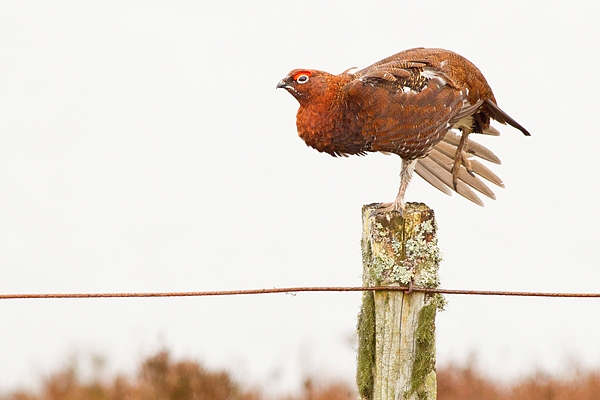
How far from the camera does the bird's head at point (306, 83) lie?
4.26 m

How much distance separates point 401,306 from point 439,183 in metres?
2.15

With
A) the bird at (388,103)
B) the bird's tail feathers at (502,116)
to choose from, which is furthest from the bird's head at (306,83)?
the bird's tail feathers at (502,116)

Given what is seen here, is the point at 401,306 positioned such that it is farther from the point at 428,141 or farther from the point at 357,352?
the point at 428,141

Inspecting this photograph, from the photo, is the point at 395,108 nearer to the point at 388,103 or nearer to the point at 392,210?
the point at 388,103

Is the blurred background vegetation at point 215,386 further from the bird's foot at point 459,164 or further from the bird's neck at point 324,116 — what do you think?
the bird's neck at point 324,116

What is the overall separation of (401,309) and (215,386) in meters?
2.85

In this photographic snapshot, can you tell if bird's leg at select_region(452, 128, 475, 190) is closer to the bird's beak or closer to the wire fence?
the bird's beak

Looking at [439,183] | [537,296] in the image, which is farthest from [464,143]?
[537,296]

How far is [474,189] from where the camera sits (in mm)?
5250

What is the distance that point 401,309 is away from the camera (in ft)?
10.7

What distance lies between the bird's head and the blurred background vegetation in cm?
236

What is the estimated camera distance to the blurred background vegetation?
573 cm

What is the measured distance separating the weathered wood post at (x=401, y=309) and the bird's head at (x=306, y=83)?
1.16 meters

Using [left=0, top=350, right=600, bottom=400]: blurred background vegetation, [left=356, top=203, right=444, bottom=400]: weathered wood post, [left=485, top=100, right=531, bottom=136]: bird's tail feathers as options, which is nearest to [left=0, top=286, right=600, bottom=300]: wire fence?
[left=356, top=203, right=444, bottom=400]: weathered wood post
